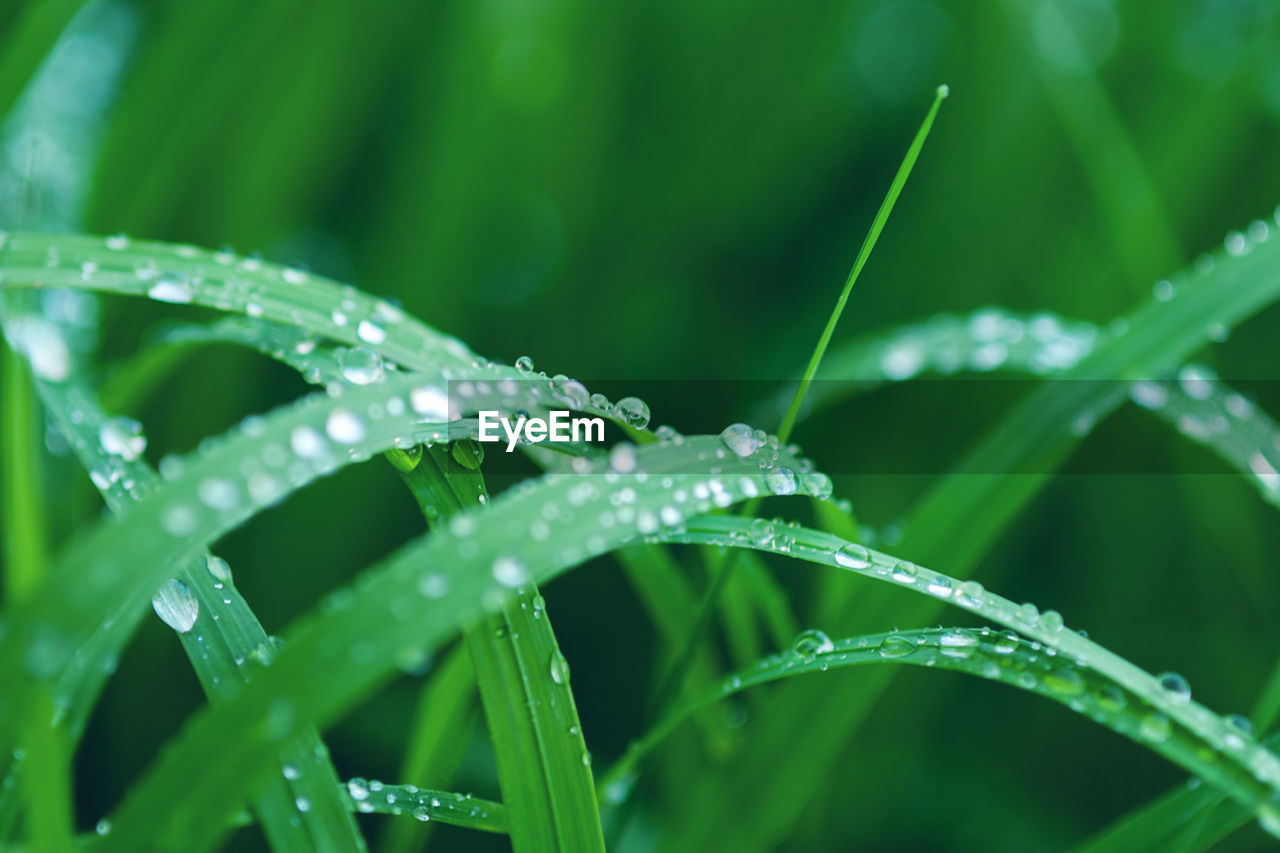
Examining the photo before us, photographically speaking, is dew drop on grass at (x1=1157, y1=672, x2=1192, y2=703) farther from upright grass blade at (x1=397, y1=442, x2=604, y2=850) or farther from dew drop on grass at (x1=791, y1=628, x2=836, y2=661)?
upright grass blade at (x1=397, y1=442, x2=604, y2=850)

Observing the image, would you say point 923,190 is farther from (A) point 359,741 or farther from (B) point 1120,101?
(A) point 359,741

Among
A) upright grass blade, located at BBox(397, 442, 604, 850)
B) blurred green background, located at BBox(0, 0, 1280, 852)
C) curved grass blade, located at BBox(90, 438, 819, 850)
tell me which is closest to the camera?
curved grass blade, located at BBox(90, 438, 819, 850)

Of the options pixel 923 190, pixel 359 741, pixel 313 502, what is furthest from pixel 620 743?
pixel 923 190

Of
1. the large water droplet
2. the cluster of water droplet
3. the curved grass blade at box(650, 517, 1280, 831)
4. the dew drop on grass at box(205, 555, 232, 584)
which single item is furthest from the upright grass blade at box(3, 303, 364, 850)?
the cluster of water droplet

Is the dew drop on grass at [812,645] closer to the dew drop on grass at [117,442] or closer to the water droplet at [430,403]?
the water droplet at [430,403]

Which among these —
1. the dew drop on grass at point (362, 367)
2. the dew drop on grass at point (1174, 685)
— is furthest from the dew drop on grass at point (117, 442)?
the dew drop on grass at point (1174, 685)

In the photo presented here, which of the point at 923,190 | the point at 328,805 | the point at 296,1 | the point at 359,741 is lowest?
the point at 328,805

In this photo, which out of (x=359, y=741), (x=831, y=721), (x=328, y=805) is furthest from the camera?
(x=359, y=741)
